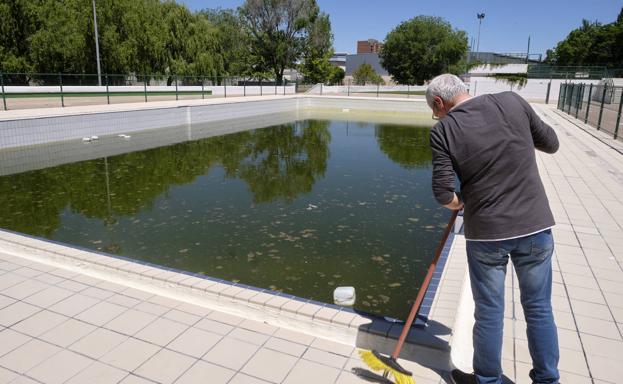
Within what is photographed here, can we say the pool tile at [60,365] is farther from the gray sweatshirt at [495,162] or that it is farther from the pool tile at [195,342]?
the gray sweatshirt at [495,162]

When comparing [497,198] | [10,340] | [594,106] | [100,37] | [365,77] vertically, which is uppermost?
[100,37]

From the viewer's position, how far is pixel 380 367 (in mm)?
2174

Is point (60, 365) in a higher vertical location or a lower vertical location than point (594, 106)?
lower

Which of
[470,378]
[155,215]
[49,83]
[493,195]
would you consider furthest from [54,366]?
[49,83]

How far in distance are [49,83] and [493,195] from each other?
782 inches

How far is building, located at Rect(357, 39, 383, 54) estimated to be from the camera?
99.6 meters

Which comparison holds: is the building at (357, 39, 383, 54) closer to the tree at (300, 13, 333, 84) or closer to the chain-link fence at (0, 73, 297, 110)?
the tree at (300, 13, 333, 84)

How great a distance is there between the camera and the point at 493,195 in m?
1.80

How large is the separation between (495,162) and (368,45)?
105185 mm

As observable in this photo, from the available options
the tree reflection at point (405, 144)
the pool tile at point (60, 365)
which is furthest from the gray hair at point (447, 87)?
the tree reflection at point (405, 144)

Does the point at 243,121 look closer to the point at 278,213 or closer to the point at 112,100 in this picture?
the point at 112,100

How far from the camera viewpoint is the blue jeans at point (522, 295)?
182 centimetres

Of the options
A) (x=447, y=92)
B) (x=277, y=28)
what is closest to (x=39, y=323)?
(x=447, y=92)

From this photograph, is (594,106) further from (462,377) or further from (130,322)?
(130,322)
